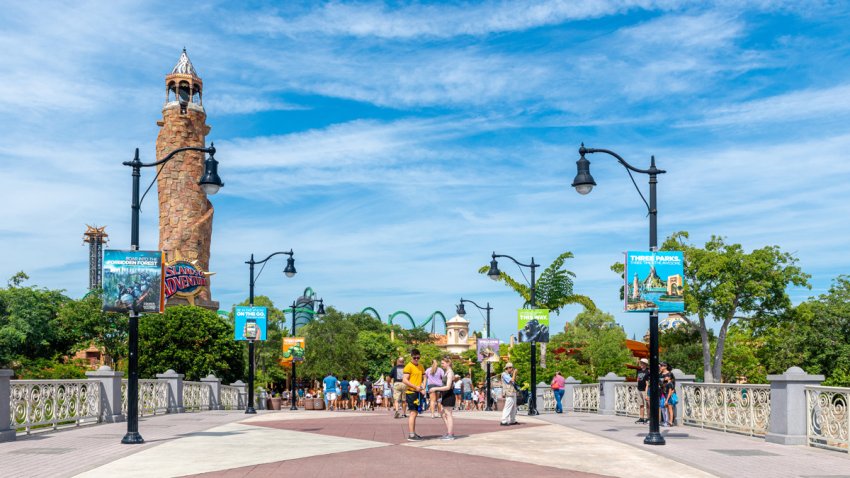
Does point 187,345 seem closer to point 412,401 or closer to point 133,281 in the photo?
point 133,281

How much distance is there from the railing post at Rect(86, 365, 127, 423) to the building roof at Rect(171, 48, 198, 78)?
63026 mm

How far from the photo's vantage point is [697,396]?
22.3m

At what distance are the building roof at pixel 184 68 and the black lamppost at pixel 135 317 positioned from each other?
66.9 meters

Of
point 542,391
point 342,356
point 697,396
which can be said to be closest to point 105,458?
point 697,396

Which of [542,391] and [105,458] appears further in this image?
[542,391]

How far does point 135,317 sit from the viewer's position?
17.1m

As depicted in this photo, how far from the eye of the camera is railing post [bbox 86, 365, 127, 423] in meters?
22.9

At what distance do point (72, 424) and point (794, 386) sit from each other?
17008 millimetres

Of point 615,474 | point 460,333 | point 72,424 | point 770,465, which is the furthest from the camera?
point 460,333

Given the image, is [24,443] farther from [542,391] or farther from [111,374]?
[542,391]

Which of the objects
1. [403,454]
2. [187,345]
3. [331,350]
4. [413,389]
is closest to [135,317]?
[413,389]

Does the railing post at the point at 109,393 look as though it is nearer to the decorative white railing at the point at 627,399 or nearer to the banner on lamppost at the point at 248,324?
the banner on lamppost at the point at 248,324

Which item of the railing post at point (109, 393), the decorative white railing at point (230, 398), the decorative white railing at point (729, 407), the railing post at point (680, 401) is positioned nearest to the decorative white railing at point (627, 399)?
the railing post at point (680, 401)

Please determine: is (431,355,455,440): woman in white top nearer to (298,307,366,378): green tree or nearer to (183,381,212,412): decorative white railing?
(183,381,212,412): decorative white railing
